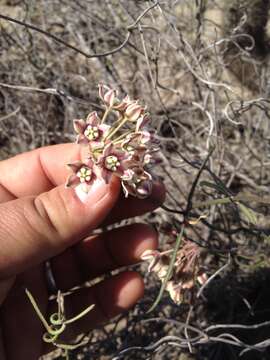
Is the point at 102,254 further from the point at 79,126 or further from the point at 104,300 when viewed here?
the point at 79,126

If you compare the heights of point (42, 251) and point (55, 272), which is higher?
point (42, 251)

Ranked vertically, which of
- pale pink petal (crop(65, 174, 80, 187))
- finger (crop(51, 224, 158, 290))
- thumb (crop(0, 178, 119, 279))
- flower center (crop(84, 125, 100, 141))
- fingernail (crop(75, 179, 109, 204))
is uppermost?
flower center (crop(84, 125, 100, 141))

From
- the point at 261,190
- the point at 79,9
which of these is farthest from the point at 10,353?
the point at 79,9

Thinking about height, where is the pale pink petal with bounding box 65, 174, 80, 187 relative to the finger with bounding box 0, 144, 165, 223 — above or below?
above

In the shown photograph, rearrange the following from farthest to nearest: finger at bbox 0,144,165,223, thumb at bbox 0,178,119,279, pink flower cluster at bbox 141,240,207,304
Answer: finger at bbox 0,144,165,223
pink flower cluster at bbox 141,240,207,304
thumb at bbox 0,178,119,279

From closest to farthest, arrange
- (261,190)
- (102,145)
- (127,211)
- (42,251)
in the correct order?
(102,145) < (42,251) < (127,211) < (261,190)

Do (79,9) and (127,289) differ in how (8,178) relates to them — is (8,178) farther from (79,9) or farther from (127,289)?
(79,9)

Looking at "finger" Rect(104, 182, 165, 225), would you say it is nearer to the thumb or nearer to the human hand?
the human hand

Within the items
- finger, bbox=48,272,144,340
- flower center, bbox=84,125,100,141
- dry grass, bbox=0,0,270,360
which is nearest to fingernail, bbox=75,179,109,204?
flower center, bbox=84,125,100,141
